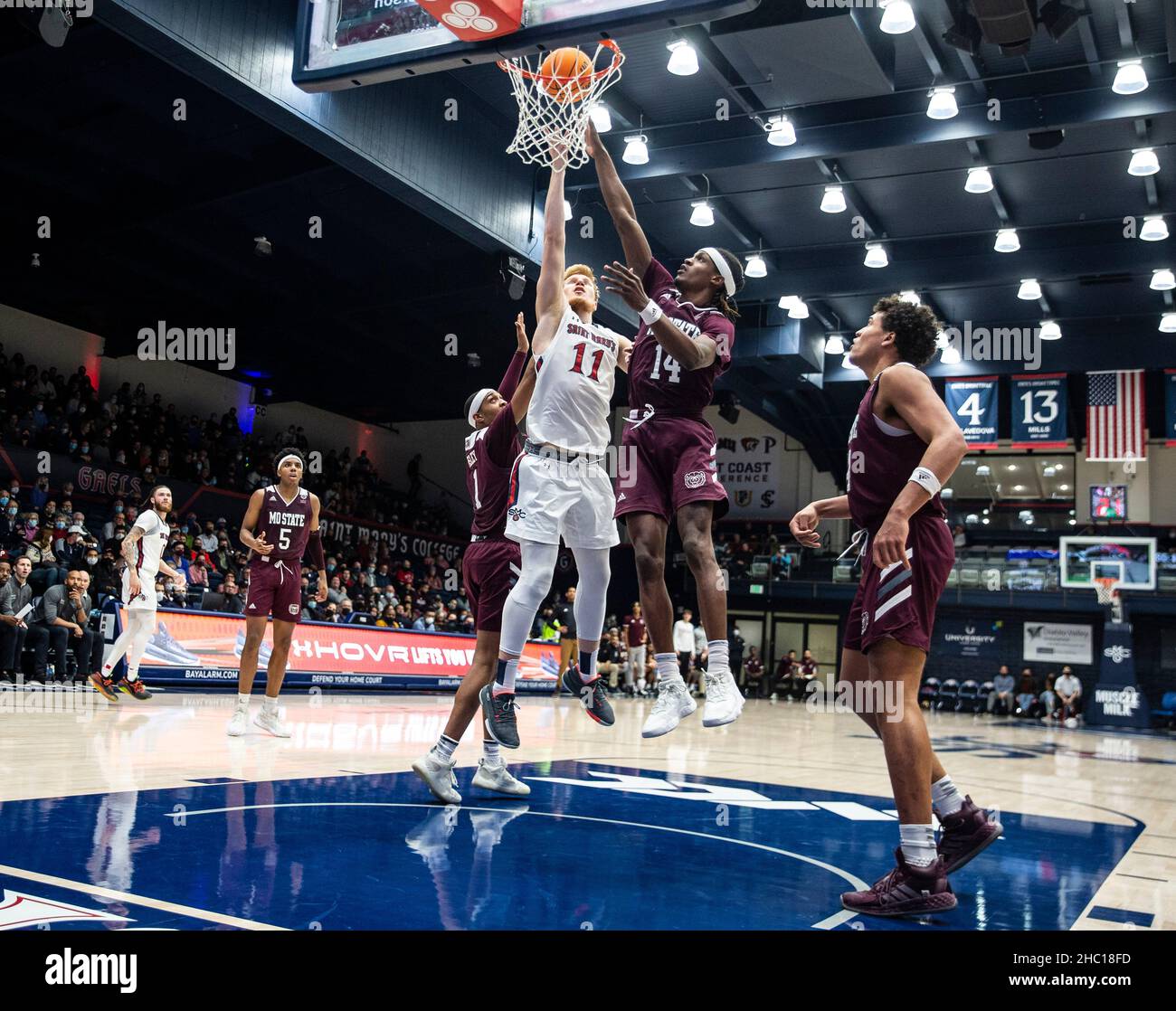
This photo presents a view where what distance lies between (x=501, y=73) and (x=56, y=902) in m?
11.5

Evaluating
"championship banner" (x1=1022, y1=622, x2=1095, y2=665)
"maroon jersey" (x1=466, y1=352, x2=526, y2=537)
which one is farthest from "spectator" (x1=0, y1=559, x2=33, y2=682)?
"championship banner" (x1=1022, y1=622, x2=1095, y2=665)

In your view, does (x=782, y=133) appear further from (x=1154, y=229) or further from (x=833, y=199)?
(x=1154, y=229)

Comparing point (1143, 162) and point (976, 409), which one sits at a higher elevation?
point (1143, 162)

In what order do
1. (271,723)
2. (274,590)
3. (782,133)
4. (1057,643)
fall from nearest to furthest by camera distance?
(271,723) < (274,590) < (782,133) < (1057,643)

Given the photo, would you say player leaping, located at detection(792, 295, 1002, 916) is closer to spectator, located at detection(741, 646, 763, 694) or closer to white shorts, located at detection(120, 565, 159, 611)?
white shorts, located at detection(120, 565, 159, 611)

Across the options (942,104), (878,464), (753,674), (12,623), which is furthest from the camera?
(753,674)

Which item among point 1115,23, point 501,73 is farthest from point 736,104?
point 1115,23

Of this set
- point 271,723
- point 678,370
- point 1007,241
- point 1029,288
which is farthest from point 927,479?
point 1029,288

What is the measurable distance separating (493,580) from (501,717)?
91 cm

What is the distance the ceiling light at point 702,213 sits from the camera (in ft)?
49.8

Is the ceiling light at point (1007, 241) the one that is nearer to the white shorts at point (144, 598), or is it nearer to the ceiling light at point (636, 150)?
the ceiling light at point (636, 150)

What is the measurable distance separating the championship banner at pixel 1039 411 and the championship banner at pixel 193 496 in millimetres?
12972

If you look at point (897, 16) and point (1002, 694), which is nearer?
point (897, 16)

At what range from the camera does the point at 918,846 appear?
3.85m
